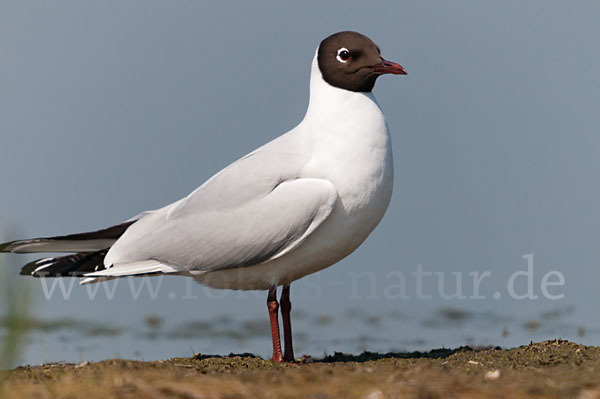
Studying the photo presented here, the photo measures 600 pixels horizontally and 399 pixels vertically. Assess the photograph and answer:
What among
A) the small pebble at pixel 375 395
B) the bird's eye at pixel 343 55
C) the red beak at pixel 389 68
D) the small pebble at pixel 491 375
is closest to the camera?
the small pebble at pixel 375 395

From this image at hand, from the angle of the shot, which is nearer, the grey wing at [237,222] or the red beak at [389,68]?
the grey wing at [237,222]

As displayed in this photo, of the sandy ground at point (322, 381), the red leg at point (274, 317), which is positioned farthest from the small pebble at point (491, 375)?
the red leg at point (274, 317)

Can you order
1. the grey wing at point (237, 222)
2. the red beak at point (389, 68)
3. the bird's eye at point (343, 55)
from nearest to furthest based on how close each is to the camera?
the grey wing at point (237, 222)
the red beak at point (389, 68)
the bird's eye at point (343, 55)

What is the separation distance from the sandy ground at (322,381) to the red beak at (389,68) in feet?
8.51

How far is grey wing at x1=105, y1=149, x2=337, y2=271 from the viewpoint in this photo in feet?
20.7

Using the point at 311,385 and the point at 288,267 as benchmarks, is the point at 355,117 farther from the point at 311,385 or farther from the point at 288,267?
the point at 311,385

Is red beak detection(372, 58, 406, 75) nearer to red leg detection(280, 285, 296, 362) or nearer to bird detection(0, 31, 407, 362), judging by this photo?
bird detection(0, 31, 407, 362)

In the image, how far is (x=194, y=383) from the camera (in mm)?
4605

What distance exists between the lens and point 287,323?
7.11 metres

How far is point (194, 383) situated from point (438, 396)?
1494 millimetres

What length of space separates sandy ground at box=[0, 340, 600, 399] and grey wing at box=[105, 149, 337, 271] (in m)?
1.01

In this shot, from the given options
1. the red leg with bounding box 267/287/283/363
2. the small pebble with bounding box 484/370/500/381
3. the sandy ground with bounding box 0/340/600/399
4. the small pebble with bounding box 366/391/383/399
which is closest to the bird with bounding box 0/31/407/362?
the red leg with bounding box 267/287/283/363

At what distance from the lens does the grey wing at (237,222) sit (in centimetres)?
632

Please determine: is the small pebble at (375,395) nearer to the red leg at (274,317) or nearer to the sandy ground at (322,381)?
the sandy ground at (322,381)
